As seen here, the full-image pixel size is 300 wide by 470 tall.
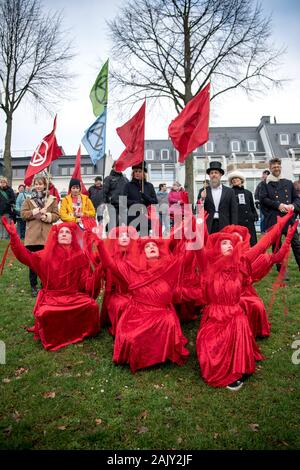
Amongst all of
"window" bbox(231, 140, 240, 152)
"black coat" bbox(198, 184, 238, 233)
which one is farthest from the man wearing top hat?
"window" bbox(231, 140, 240, 152)

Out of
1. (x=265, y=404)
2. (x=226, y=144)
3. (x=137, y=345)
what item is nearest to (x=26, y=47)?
(x=137, y=345)

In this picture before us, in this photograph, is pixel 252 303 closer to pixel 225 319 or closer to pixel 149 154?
pixel 225 319

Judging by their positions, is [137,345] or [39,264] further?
[39,264]

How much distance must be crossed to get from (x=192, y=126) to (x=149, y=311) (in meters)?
2.86

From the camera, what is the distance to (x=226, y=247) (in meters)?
4.32

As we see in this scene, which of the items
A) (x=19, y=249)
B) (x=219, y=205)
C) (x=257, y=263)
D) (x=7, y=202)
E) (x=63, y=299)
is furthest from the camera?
(x=7, y=202)

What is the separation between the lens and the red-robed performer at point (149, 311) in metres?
4.41

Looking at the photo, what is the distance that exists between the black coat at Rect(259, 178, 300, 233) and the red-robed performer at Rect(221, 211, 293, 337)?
98.0 inches

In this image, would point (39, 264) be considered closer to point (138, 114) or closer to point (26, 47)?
point (138, 114)

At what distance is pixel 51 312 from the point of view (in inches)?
194

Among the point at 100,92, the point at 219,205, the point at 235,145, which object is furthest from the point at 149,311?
the point at 235,145

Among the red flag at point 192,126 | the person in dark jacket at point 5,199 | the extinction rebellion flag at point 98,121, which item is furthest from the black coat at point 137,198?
the person in dark jacket at point 5,199

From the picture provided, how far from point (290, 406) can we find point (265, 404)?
23cm

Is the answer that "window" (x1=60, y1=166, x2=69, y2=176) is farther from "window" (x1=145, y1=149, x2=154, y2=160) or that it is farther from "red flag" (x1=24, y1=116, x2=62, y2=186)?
"red flag" (x1=24, y1=116, x2=62, y2=186)
